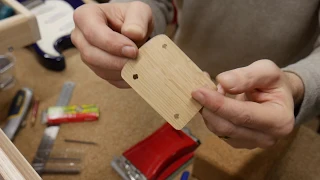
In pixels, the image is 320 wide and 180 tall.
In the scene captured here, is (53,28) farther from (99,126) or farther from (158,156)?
(158,156)

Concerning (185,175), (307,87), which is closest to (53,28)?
(185,175)

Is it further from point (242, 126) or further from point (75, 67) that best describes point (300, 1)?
Answer: point (75, 67)

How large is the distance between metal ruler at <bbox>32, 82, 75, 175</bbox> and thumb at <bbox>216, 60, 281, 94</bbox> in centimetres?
34

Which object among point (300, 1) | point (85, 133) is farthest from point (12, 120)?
point (300, 1)

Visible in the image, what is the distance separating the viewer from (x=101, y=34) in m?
0.46

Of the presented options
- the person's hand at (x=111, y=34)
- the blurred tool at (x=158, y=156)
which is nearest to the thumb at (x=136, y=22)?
the person's hand at (x=111, y=34)

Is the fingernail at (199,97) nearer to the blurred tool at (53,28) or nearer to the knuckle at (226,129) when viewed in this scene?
the knuckle at (226,129)

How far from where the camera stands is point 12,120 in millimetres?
648

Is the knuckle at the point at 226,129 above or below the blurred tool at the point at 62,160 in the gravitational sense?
above

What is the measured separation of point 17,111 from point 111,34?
313mm

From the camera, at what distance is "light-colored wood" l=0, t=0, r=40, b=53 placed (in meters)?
0.63

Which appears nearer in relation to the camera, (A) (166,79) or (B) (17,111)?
(A) (166,79)

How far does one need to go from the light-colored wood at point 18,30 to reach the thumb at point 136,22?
0.25 meters

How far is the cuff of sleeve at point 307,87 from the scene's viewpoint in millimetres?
508
